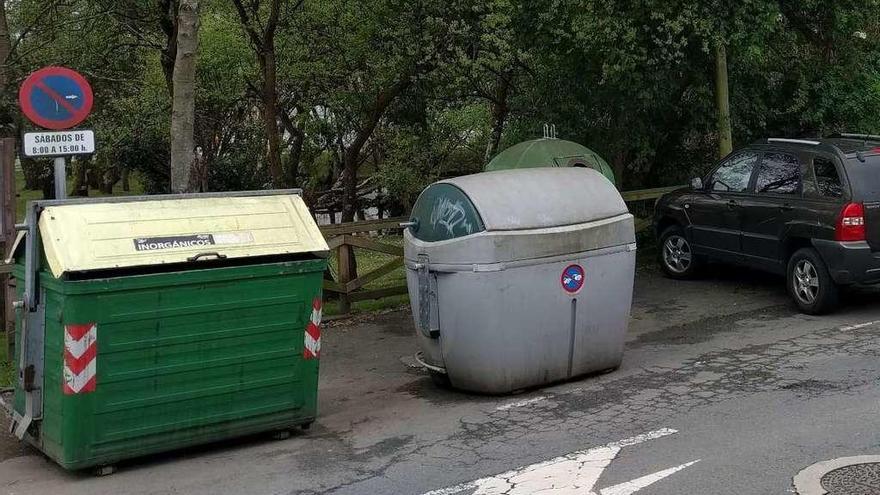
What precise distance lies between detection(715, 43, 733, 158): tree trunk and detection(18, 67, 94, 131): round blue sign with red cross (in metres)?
8.11

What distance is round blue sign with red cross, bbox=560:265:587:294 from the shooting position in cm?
768

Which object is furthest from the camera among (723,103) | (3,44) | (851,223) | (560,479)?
(723,103)

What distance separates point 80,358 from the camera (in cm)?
592

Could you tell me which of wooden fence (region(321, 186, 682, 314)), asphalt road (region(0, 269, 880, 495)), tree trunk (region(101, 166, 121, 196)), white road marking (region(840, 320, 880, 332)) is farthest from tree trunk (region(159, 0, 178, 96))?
tree trunk (region(101, 166, 121, 196))

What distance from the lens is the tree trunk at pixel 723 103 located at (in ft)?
42.1

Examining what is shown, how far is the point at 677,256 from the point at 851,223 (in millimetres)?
3037

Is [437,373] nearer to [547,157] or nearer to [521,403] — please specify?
[521,403]

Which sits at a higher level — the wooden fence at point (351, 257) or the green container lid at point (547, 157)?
the green container lid at point (547, 157)

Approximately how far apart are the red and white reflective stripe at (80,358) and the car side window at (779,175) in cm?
721

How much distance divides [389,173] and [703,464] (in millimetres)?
9508

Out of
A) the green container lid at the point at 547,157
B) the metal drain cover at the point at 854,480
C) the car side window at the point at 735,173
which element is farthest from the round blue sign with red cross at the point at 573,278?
the car side window at the point at 735,173

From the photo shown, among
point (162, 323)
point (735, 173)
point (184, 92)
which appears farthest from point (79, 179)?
point (162, 323)

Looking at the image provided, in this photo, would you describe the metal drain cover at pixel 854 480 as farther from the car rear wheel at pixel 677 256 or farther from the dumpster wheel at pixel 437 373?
the car rear wheel at pixel 677 256

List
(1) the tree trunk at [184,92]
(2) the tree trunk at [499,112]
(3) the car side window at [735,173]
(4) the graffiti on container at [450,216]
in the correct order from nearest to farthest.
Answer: (4) the graffiti on container at [450,216], (1) the tree trunk at [184,92], (3) the car side window at [735,173], (2) the tree trunk at [499,112]
